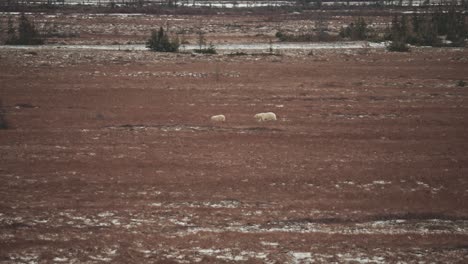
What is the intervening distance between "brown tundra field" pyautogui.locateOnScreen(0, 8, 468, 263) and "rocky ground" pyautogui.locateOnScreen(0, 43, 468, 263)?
0.04 meters

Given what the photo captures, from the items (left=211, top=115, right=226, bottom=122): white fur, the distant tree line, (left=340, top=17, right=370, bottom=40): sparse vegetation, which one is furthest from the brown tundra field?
(left=340, top=17, right=370, bottom=40): sparse vegetation

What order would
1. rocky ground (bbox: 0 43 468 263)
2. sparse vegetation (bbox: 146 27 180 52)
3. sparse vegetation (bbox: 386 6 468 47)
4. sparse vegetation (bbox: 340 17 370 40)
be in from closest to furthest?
rocky ground (bbox: 0 43 468 263) < sparse vegetation (bbox: 146 27 180 52) < sparse vegetation (bbox: 386 6 468 47) < sparse vegetation (bbox: 340 17 370 40)

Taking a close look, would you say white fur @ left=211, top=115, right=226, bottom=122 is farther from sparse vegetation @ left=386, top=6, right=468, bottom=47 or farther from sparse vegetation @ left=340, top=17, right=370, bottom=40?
sparse vegetation @ left=340, top=17, right=370, bottom=40

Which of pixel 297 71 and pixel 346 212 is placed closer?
pixel 346 212

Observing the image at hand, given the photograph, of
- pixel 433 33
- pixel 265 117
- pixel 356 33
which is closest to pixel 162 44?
pixel 356 33

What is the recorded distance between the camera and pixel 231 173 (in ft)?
35.8

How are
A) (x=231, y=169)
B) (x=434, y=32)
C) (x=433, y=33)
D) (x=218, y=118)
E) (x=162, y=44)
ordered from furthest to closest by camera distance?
(x=434, y=32), (x=433, y=33), (x=162, y=44), (x=218, y=118), (x=231, y=169)

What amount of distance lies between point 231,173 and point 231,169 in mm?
288

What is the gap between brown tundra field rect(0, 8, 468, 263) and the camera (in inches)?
298

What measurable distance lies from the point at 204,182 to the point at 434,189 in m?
4.50

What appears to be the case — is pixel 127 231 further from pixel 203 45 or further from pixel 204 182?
pixel 203 45

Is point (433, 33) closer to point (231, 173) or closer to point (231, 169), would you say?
point (231, 169)

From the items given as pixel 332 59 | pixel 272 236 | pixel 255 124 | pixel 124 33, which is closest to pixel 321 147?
pixel 255 124

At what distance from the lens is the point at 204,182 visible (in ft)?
33.8
